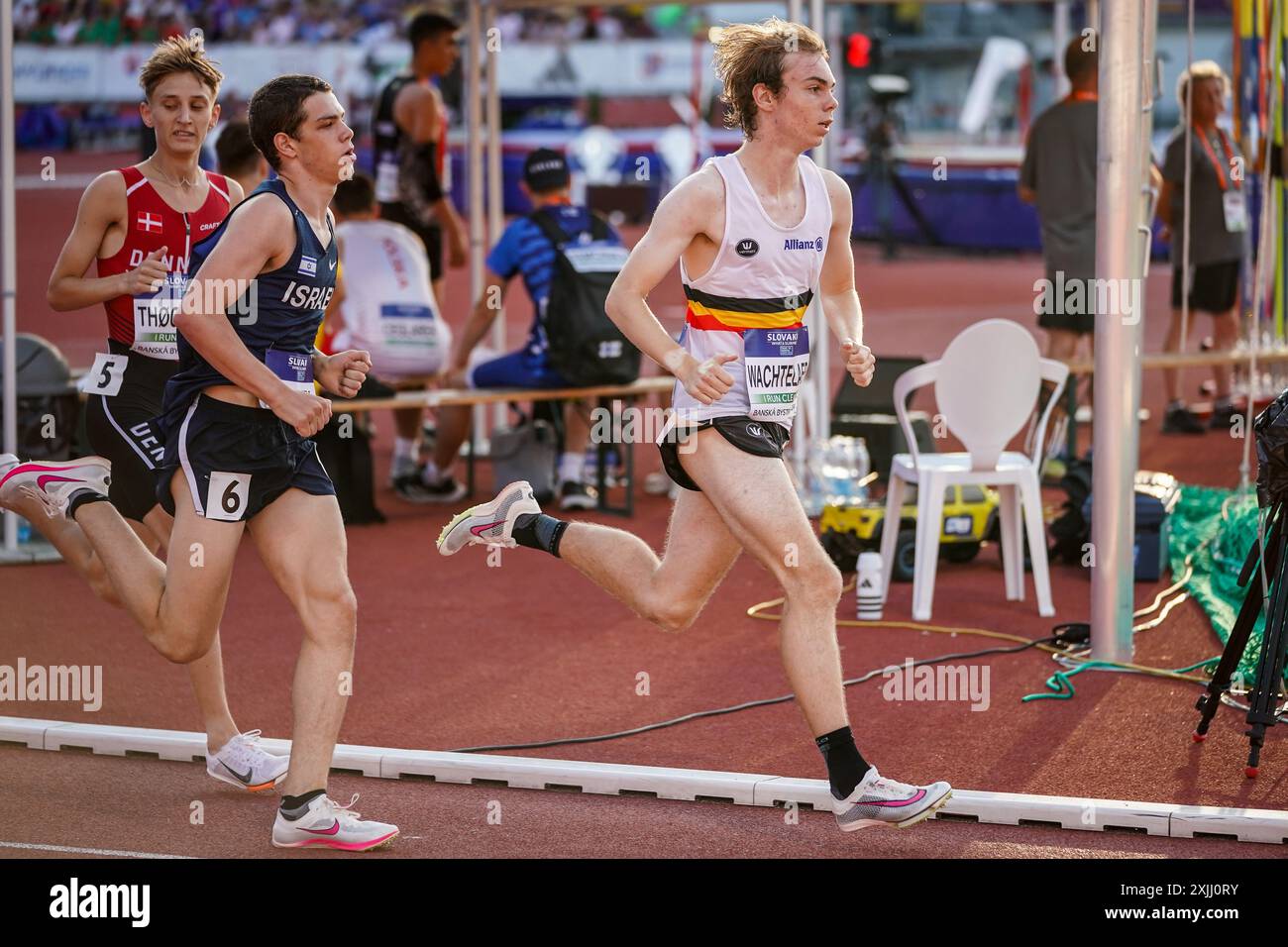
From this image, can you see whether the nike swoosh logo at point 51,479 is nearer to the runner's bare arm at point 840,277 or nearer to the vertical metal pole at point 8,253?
the runner's bare arm at point 840,277

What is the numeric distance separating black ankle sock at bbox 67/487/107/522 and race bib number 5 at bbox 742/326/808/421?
1976mm

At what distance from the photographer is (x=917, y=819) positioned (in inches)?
182

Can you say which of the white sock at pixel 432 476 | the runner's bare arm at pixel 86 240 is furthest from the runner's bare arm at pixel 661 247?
the white sock at pixel 432 476

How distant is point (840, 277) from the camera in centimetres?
518

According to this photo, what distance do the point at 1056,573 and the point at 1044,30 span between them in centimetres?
3055

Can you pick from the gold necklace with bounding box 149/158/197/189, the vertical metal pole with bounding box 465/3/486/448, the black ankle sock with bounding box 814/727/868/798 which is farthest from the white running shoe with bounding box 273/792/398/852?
the vertical metal pole with bounding box 465/3/486/448

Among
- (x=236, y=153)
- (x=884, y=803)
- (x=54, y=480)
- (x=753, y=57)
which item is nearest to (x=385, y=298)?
(x=236, y=153)

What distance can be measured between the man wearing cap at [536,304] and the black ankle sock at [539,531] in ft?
14.8

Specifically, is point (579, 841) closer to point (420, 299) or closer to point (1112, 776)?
point (1112, 776)

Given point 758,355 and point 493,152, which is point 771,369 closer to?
point 758,355

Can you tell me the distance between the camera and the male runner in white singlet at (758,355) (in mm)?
4664

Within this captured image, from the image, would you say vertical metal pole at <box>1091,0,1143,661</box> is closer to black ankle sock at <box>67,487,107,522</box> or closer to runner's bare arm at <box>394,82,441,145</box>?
black ankle sock at <box>67,487,107,522</box>

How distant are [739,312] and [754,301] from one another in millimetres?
52
